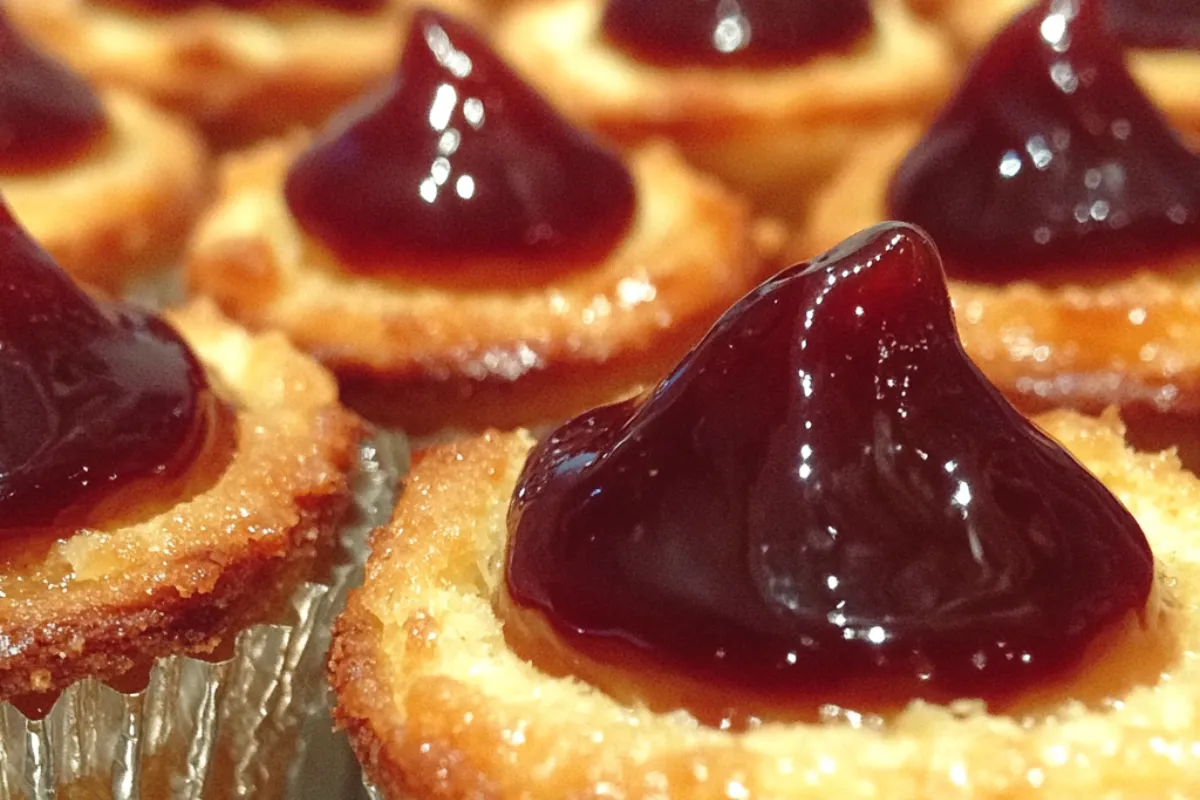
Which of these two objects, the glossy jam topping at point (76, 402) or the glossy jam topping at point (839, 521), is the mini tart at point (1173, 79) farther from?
the glossy jam topping at point (76, 402)

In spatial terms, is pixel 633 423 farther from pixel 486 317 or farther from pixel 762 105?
pixel 762 105

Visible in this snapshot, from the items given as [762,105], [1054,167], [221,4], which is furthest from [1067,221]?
[221,4]

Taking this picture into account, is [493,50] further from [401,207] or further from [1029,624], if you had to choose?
[1029,624]

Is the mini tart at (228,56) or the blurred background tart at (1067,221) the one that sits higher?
the blurred background tart at (1067,221)

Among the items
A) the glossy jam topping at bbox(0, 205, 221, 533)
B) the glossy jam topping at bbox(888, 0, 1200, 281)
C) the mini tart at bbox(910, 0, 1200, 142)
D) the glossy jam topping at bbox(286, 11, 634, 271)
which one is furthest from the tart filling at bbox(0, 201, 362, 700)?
the mini tart at bbox(910, 0, 1200, 142)

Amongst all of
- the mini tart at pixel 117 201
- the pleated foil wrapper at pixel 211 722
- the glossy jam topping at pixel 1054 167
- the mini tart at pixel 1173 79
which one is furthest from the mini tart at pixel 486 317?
the mini tart at pixel 1173 79

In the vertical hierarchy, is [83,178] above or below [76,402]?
below
